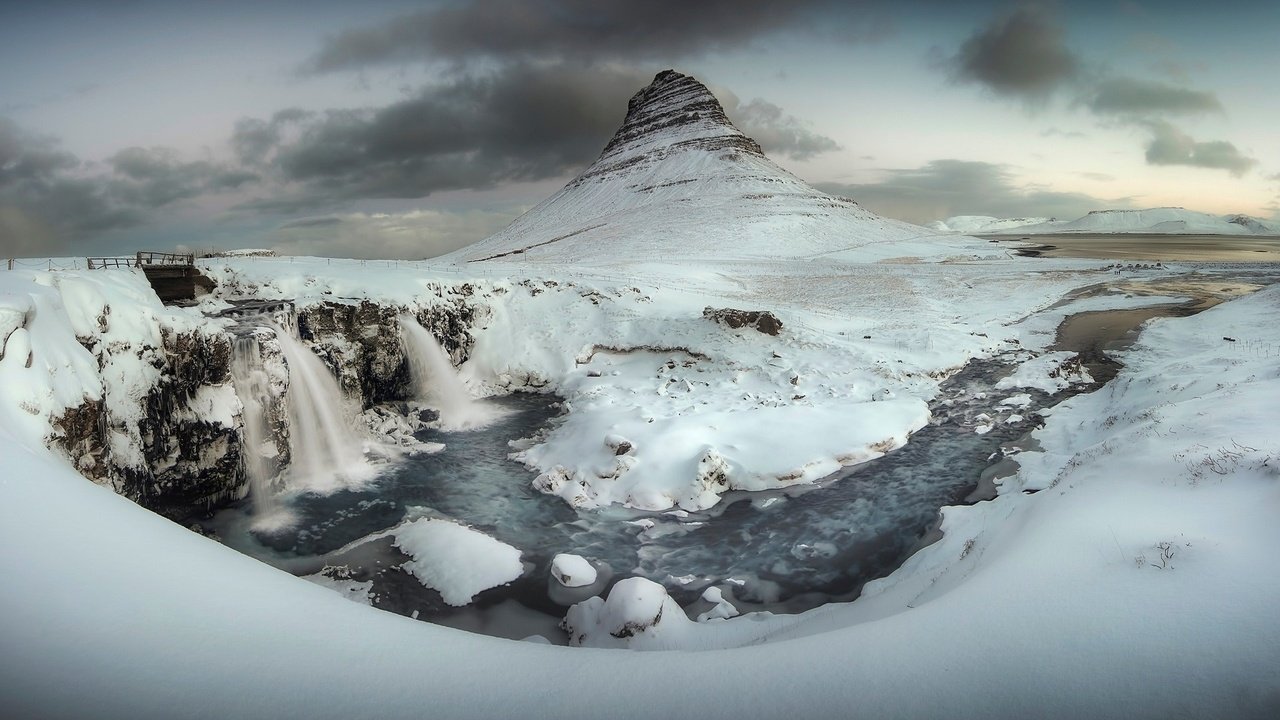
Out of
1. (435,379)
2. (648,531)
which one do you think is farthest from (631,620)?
(435,379)

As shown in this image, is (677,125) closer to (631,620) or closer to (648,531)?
(648,531)

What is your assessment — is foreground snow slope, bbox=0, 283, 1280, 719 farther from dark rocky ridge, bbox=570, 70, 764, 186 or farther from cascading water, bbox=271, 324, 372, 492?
dark rocky ridge, bbox=570, 70, 764, 186

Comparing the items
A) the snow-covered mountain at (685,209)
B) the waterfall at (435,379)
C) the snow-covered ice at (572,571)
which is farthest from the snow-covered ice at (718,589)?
the snow-covered mountain at (685,209)

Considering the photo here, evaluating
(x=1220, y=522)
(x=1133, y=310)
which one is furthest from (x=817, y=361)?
(x=1133, y=310)

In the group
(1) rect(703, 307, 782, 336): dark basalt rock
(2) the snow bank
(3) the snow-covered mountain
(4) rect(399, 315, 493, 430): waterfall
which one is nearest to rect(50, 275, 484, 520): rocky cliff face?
(4) rect(399, 315, 493, 430): waterfall

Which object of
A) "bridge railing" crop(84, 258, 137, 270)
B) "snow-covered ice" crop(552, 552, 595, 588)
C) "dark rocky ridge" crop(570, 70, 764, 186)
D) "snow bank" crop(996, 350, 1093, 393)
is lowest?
"snow-covered ice" crop(552, 552, 595, 588)

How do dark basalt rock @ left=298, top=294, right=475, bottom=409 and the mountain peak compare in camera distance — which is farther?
the mountain peak
